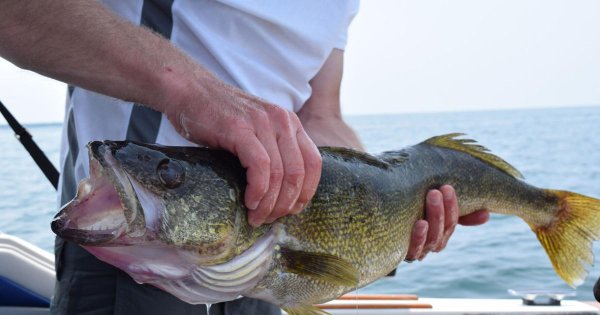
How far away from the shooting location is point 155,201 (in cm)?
171

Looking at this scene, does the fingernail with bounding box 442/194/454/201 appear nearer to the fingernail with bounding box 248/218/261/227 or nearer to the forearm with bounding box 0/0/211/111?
the fingernail with bounding box 248/218/261/227

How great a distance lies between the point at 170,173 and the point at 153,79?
25 centimetres

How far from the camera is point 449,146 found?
2.92 meters

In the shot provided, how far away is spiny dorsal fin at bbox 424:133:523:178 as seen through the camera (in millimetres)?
2887

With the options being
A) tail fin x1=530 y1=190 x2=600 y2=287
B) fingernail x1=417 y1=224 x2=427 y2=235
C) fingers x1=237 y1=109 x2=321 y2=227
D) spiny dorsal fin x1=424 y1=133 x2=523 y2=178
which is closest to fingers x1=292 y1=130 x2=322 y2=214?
fingers x1=237 y1=109 x2=321 y2=227

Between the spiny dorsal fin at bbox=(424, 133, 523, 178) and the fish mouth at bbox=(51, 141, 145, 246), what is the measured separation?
1540 millimetres

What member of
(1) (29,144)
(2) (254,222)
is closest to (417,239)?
(2) (254,222)

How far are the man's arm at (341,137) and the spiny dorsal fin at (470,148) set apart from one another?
228 millimetres

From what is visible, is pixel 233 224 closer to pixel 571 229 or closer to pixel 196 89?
pixel 196 89

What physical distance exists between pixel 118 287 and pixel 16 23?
877 millimetres

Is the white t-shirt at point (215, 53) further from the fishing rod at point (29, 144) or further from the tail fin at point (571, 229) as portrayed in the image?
the tail fin at point (571, 229)

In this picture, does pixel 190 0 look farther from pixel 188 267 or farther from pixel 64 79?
pixel 188 267

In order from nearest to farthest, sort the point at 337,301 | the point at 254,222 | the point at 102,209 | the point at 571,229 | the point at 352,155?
1. the point at 102,209
2. the point at 254,222
3. the point at 352,155
4. the point at 571,229
5. the point at 337,301

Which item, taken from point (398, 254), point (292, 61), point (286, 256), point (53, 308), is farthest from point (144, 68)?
point (398, 254)
